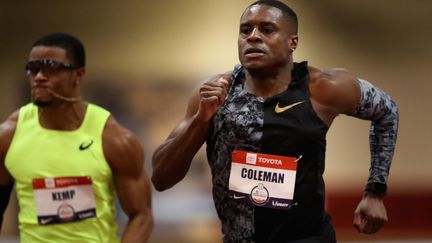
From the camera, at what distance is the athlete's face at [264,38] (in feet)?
10.4

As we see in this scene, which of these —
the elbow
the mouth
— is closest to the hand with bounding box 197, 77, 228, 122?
the mouth

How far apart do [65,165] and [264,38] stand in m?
1.22

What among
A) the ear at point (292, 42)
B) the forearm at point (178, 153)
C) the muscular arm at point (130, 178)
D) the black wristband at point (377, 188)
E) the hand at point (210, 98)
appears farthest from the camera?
the muscular arm at point (130, 178)

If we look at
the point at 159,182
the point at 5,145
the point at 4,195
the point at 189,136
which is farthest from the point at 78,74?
the point at 189,136

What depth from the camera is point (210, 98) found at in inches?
116

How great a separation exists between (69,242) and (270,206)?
112 cm

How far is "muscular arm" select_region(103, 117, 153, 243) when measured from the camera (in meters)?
3.95

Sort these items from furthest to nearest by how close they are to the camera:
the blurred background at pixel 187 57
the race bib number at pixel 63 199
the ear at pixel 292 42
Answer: the blurred background at pixel 187 57
the race bib number at pixel 63 199
the ear at pixel 292 42

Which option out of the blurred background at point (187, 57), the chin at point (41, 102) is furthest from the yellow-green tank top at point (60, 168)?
the blurred background at point (187, 57)

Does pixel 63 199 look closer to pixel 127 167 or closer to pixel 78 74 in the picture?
pixel 127 167

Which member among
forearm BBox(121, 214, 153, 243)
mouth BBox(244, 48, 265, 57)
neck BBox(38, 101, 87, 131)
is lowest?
forearm BBox(121, 214, 153, 243)

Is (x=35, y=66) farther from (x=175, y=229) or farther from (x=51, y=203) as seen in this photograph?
(x=175, y=229)

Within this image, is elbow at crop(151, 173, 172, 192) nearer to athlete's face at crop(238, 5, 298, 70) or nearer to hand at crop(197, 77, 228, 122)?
hand at crop(197, 77, 228, 122)

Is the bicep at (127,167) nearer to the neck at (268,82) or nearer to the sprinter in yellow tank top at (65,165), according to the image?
the sprinter in yellow tank top at (65,165)
